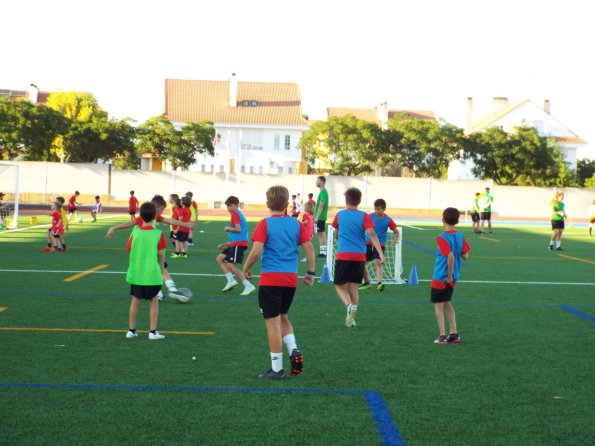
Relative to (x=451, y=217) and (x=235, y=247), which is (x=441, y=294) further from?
(x=235, y=247)

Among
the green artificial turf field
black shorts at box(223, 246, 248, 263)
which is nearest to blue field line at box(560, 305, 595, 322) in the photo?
the green artificial turf field

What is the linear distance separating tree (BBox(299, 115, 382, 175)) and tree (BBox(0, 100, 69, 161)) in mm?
19316

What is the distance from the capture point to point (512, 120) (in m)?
79.4

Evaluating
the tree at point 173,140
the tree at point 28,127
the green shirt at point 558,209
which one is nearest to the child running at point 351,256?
the green shirt at point 558,209

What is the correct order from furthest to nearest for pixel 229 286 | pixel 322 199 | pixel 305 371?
pixel 322 199 < pixel 229 286 < pixel 305 371

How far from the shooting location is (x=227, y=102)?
74.3m

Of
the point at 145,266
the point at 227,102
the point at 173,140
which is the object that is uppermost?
the point at 227,102

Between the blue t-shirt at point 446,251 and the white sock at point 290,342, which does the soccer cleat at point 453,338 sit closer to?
the blue t-shirt at point 446,251

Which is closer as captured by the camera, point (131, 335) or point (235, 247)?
point (131, 335)

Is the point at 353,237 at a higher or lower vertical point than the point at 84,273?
higher

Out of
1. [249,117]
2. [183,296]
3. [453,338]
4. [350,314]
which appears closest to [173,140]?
[249,117]

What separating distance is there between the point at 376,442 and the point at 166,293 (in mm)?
7388

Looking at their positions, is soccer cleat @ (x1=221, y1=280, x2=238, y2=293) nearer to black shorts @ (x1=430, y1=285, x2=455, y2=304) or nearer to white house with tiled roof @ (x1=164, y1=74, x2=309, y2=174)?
black shorts @ (x1=430, y1=285, x2=455, y2=304)

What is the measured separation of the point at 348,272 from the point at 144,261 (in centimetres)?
271
